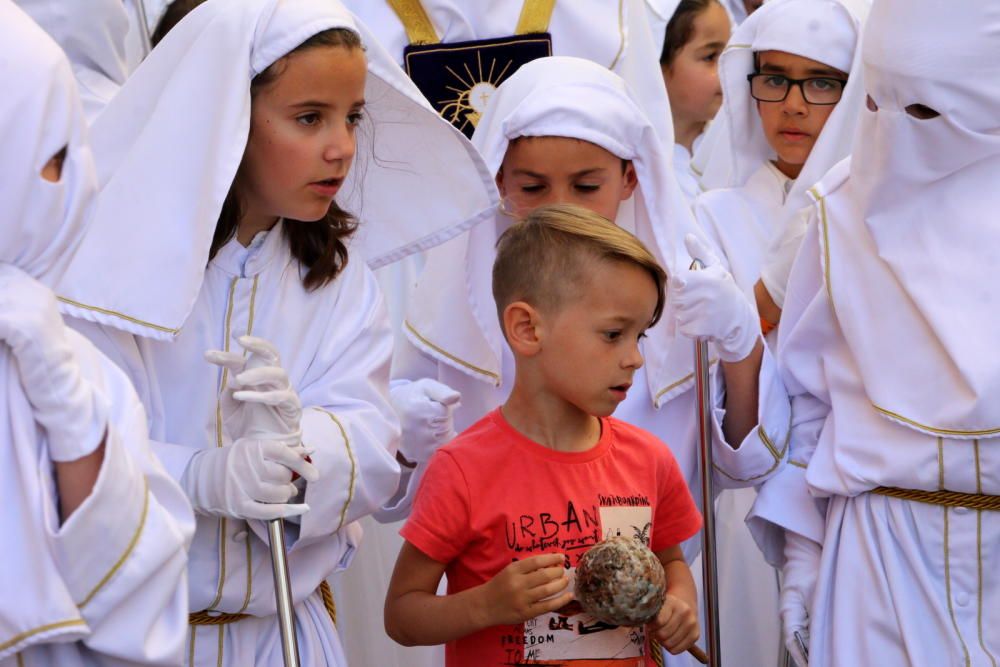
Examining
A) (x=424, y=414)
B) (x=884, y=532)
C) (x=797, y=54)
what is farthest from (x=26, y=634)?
(x=797, y=54)

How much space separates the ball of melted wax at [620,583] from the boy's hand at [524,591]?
0.05m

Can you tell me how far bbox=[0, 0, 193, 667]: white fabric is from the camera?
2.09m

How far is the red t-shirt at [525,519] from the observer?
284cm

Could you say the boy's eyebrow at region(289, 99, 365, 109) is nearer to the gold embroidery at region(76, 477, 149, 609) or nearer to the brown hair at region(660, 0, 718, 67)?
the gold embroidery at region(76, 477, 149, 609)

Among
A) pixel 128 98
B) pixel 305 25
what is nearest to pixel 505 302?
pixel 305 25

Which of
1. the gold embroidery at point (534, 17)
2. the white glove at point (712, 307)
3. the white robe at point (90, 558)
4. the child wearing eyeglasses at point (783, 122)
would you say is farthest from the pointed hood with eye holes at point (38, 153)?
the gold embroidery at point (534, 17)

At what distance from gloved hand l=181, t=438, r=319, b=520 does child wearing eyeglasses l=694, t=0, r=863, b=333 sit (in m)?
1.85

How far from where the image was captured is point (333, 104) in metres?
3.06

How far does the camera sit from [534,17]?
5051 mm

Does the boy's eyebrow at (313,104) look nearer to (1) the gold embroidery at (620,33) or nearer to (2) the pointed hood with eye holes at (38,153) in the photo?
(2) the pointed hood with eye holes at (38,153)

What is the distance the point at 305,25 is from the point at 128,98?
0.40 meters

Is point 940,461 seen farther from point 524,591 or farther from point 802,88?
point 802,88

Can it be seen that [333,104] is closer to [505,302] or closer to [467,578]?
[505,302]

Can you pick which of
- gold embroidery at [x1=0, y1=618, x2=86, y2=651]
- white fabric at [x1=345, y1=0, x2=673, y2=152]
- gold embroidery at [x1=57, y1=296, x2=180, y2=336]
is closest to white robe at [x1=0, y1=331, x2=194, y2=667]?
gold embroidery at [x1=0, y1=618, x2=86, y2=651]
